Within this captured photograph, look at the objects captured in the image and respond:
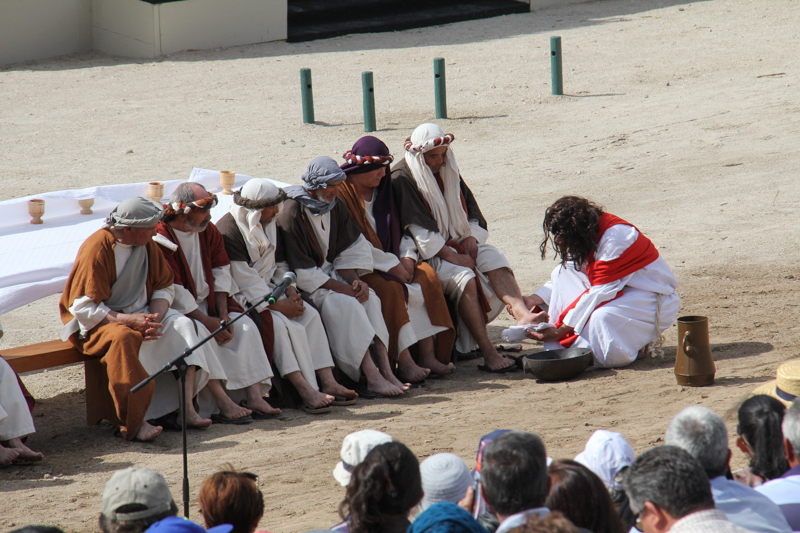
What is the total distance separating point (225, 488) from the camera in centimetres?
337

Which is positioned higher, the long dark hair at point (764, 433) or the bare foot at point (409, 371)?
the long dark hair at point (764, 433)

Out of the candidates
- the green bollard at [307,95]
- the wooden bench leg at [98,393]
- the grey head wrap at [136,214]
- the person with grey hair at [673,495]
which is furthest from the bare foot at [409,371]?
the green bollard at [307,95]

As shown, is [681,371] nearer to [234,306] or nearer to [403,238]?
[403,238]

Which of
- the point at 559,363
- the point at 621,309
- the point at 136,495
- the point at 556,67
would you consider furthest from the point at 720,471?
the point at 556,67

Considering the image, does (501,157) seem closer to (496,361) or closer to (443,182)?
(443,182)

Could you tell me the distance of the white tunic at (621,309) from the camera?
6832mm

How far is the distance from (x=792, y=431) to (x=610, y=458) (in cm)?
68

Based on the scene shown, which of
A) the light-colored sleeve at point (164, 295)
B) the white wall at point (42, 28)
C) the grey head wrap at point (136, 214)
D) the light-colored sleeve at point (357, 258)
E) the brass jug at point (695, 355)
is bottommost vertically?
the brass jug at point (695, 355)

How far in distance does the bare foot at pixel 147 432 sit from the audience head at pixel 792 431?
12.7 ft

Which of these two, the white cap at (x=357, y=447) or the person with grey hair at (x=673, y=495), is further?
the white cap at (x=357, y=447)

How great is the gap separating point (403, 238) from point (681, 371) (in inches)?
91.8

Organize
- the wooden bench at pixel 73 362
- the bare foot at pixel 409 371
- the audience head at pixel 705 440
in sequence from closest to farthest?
the audience head at pixel 705 440
the wooden bench at pixel 73 362
the bare foot at pixel 409 371

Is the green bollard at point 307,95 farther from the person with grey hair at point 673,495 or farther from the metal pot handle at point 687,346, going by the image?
the person with grey hair at point 673,495

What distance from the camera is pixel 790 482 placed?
3385 millimetres
